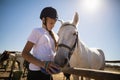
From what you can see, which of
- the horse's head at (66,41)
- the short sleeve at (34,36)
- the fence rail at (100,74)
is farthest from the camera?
the horse's head at (66,41)

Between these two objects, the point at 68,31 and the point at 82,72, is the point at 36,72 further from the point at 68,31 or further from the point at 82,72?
the point at 68,31

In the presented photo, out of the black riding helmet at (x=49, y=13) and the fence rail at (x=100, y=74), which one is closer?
the fence rail at (x=100, y=74)

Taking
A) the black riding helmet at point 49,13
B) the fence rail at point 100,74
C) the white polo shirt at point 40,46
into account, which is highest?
the black riding helmet at point 49,13

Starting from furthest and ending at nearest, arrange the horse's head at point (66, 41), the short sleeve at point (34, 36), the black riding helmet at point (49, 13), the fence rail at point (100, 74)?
the horse's head at point (66, 41), the black riding helmet at point (49, 13), the short sleeve at point (34, 36), the fence rail at point (100, 74)

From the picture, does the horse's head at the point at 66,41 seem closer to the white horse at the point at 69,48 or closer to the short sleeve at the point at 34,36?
the white horse at the point at 69,48

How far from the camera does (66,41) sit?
11.3 feet

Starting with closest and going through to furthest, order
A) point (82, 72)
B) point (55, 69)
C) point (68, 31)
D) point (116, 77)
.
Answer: point (116, 77)
point (55, 69)
point (82, 72)
point (68, 31)

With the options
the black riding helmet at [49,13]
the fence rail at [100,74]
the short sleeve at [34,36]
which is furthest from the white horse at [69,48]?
the black riding helmet at [49,13]

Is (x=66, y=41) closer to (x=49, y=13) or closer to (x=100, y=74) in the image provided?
(x=49, y=13)

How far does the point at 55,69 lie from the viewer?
81.1 inches

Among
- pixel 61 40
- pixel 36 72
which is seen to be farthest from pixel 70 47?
pixel 36 72

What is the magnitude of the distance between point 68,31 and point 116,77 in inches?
78.3

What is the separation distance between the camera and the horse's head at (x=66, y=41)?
3.09 meters

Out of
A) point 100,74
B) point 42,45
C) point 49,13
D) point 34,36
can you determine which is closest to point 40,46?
point 42,45
